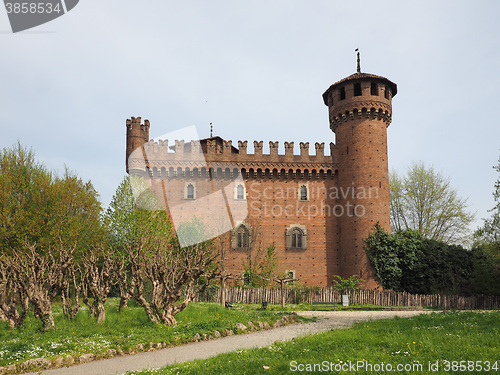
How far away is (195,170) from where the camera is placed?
33438 mm

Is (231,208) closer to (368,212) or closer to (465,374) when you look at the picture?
(368,212)

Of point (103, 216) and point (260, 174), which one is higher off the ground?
point (260, 174)

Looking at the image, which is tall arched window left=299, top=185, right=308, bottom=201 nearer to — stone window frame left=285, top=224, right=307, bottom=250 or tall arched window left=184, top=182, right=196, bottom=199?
stone window frame left=285, top=224, right=307, bottom=250

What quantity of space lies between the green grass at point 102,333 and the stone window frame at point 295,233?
1670 cm

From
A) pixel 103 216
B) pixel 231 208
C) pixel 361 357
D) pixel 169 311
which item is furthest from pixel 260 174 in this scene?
pixel 361 357

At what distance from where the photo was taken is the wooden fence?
1000 inches

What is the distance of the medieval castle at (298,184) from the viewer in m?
32.2

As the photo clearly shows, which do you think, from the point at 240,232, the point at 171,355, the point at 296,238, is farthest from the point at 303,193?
the point at 171,355

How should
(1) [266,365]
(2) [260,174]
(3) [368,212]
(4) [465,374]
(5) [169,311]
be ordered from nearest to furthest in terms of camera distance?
(4) [465,374] < (1) [266,365] < (5) [169,311] < (3) [368,212] < (2) [260,174]

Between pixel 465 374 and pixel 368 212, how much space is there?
25.9 meters

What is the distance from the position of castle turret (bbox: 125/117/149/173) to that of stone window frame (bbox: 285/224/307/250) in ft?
48.8

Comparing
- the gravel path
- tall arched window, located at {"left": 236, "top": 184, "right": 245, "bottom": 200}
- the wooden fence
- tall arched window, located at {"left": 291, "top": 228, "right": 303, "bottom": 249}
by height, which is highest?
tall arched window, located at {"left": 236, "top": 184, "right": 245, "bottom": 200}

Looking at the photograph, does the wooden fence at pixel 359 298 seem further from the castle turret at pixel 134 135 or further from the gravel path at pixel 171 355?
the castle turret at pixel 134 135

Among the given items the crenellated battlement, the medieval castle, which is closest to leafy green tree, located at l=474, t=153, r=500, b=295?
the medieval castle
